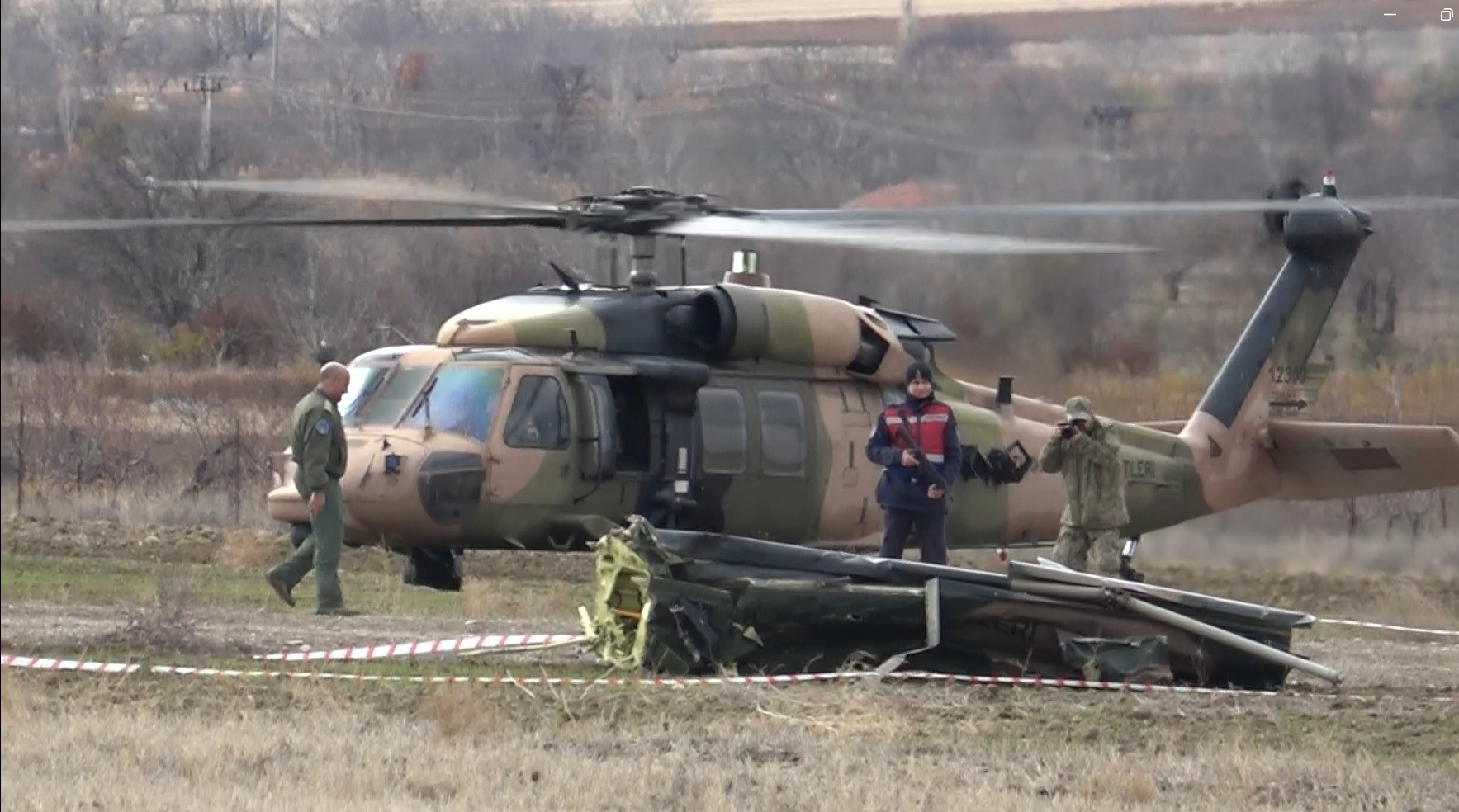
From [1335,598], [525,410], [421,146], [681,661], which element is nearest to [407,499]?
[525,410]

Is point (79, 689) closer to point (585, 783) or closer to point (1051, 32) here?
point (585, 783)

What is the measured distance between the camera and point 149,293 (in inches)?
268

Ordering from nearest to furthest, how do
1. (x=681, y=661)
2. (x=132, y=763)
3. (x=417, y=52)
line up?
1. (x=132, y=763)
2. (x=681, y=661)
3. (x=417, y=52)

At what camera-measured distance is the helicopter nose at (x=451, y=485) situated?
12664 mm

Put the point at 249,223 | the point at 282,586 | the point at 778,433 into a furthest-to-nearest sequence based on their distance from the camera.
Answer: the point at 778,433
the point at 282,586
the point at 249,223

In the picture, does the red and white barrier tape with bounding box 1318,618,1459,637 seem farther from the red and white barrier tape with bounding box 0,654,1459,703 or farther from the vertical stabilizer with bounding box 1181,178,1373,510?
the red and white barrier tape with bounding box 0,654,1459,703

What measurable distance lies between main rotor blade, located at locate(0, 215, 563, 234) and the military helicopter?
0.12 ft

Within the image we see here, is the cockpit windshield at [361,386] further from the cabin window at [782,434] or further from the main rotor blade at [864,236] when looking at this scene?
the cabin window at [782,434]

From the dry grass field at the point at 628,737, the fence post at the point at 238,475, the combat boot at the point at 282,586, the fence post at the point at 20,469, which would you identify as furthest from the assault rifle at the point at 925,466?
the fence post at the point at 20,469

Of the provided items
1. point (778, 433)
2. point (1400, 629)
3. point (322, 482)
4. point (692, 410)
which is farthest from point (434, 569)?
point (1400, 629)

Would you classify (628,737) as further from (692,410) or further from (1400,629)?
(1400,629)

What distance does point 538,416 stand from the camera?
513 inches

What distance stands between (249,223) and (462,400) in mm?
3190

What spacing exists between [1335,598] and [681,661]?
882 cm
